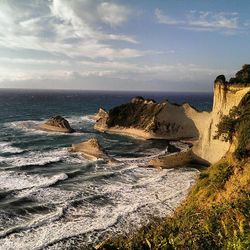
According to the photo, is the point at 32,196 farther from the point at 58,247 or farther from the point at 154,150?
the point at 154,150

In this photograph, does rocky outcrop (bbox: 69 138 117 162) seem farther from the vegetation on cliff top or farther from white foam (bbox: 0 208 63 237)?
white foam (bbox: 0 208 63 237)

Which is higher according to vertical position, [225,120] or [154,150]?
[225,120]

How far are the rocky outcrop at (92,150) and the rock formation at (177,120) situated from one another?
938 cm

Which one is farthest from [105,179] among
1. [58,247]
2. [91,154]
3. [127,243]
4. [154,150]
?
[127,243]

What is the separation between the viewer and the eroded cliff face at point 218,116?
36.3 meters

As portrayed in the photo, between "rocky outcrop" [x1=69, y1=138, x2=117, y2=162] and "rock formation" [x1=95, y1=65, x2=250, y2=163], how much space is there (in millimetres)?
9384

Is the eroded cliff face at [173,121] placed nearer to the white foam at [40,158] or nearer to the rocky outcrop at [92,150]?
the rocky outcrop at [92,150]

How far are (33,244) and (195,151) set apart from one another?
78.5 feet

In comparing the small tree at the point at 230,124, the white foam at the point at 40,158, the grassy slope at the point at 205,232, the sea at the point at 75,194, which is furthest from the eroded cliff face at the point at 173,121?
the grassy slope at the point at 205,232

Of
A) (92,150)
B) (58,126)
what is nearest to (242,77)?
(92,150)

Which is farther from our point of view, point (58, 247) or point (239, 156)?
point (239, 156)

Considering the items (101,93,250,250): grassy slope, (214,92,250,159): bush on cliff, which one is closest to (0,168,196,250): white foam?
(214,92,250,159): bush on cliff

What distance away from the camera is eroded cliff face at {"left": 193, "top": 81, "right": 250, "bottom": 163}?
3628 centimetres

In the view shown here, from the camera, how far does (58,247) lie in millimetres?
20578
